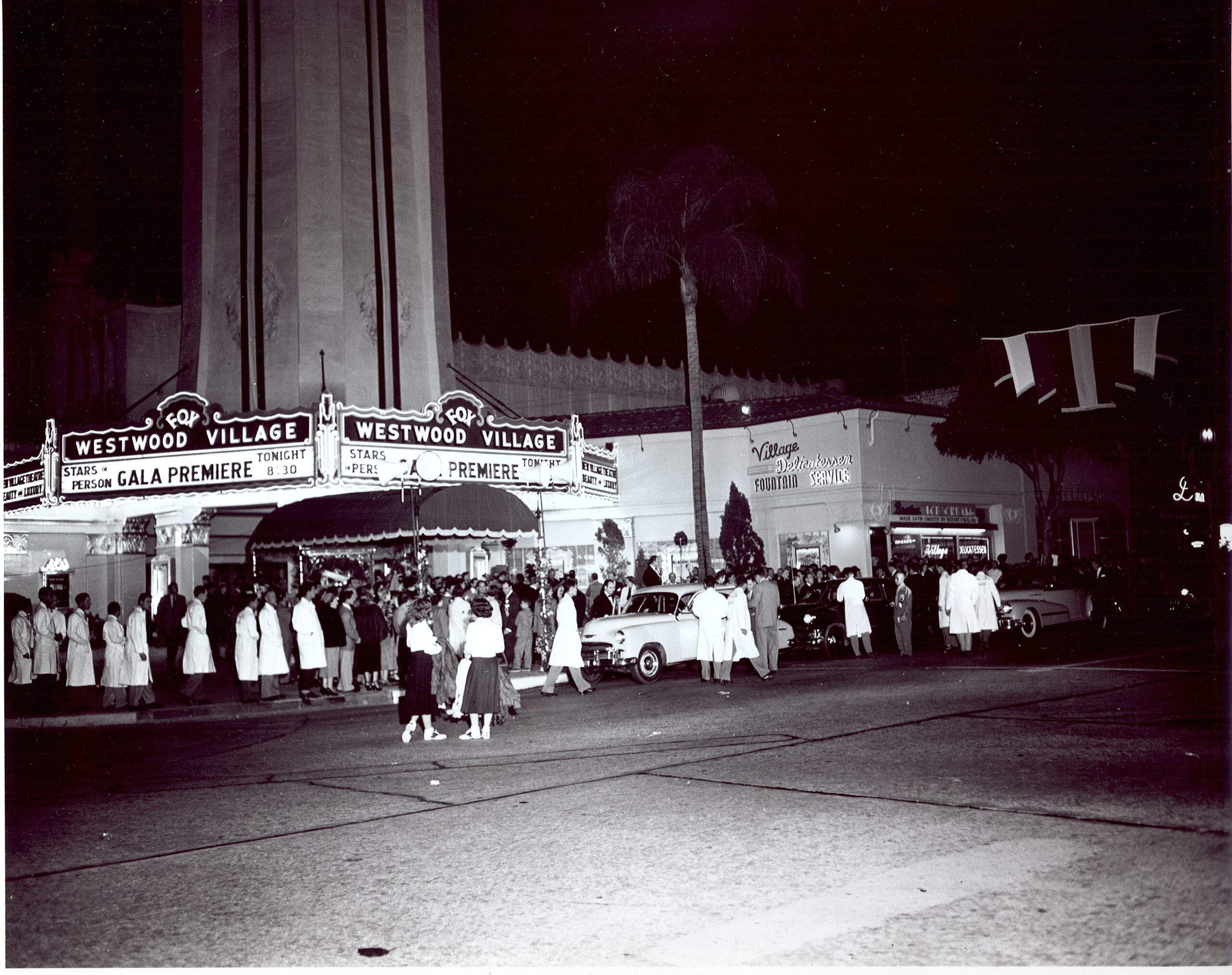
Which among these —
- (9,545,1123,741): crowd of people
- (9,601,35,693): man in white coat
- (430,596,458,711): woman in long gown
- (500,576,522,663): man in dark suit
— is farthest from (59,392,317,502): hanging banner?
(430,596,458,711): woman in long gown

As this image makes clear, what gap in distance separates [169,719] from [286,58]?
1898cm

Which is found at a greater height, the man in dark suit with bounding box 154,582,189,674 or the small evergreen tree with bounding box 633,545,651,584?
the small evergreen tree with bounding box 633,545,651,584

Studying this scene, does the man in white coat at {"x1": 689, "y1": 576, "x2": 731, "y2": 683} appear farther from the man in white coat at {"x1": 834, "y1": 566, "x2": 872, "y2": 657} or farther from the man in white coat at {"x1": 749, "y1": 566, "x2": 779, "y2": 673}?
the man in white coat at {"x1": 834, "y1": 566, "x2": 872, "y2": 657}

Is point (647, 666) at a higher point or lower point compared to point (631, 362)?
lower

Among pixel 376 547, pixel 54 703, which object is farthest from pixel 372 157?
pixel 54 703

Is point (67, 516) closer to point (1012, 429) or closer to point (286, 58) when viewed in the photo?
point (286, 58)

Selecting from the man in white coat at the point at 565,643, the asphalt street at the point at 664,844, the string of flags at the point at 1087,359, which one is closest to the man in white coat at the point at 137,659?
the asphalt street at the point at 664,844

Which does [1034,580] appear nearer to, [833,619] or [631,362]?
[833,619]

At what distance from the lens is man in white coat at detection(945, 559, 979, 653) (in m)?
20.8

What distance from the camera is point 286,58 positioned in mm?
29078

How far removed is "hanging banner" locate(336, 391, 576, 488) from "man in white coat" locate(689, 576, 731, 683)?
656 centimetres

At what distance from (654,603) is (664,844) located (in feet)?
44.3

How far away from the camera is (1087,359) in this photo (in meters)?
25.3

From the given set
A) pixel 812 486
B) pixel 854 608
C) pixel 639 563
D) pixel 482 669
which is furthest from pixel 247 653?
pixel 812 486
